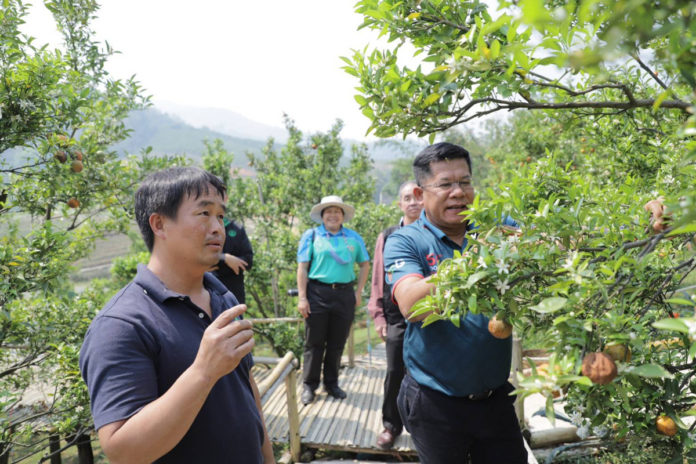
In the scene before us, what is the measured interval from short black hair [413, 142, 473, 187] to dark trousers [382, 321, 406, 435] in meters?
1.69

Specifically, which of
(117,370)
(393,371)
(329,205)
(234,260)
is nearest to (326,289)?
(329,205)

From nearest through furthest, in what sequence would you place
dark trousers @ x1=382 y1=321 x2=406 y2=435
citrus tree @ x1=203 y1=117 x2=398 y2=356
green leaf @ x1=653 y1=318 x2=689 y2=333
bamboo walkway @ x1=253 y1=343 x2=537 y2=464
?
1. green leaf @ x1=653 y1=318 x2=689 y2=333
2. dark trousers @ x1=382 y1=321 x2=406 y2=435
3. bamboo walkway @ x1=253 y1=343 x2=537 y2=464
4. citrus tree @ x1=203 y1=117 x2=398 y2=356

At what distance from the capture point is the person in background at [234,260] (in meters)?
3.96

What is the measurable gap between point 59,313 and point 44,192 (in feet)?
3.38

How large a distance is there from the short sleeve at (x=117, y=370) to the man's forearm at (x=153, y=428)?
35 mm

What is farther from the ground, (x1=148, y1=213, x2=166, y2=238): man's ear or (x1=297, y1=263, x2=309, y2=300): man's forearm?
(x1=148, y1=213, x2=166, y2=238): man's ear

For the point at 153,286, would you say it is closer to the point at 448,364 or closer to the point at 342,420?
the point at 448,364

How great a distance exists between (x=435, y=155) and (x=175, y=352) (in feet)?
5.02

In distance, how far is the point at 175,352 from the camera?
54.1 inches

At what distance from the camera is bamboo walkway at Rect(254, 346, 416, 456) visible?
12.8 feet

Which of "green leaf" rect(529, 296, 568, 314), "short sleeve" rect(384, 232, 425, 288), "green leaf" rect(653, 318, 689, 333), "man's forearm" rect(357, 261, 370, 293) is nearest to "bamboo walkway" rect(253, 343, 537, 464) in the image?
"man's forearm" rect(357, 261, 370, 293)

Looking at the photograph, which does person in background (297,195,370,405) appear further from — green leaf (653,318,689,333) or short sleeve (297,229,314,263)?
green leaf (653,318,689,333)

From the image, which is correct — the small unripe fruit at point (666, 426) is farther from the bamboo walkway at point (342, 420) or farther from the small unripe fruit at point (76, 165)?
the small unripe fruit at point (76, 165)

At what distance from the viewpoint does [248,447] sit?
148 cm
